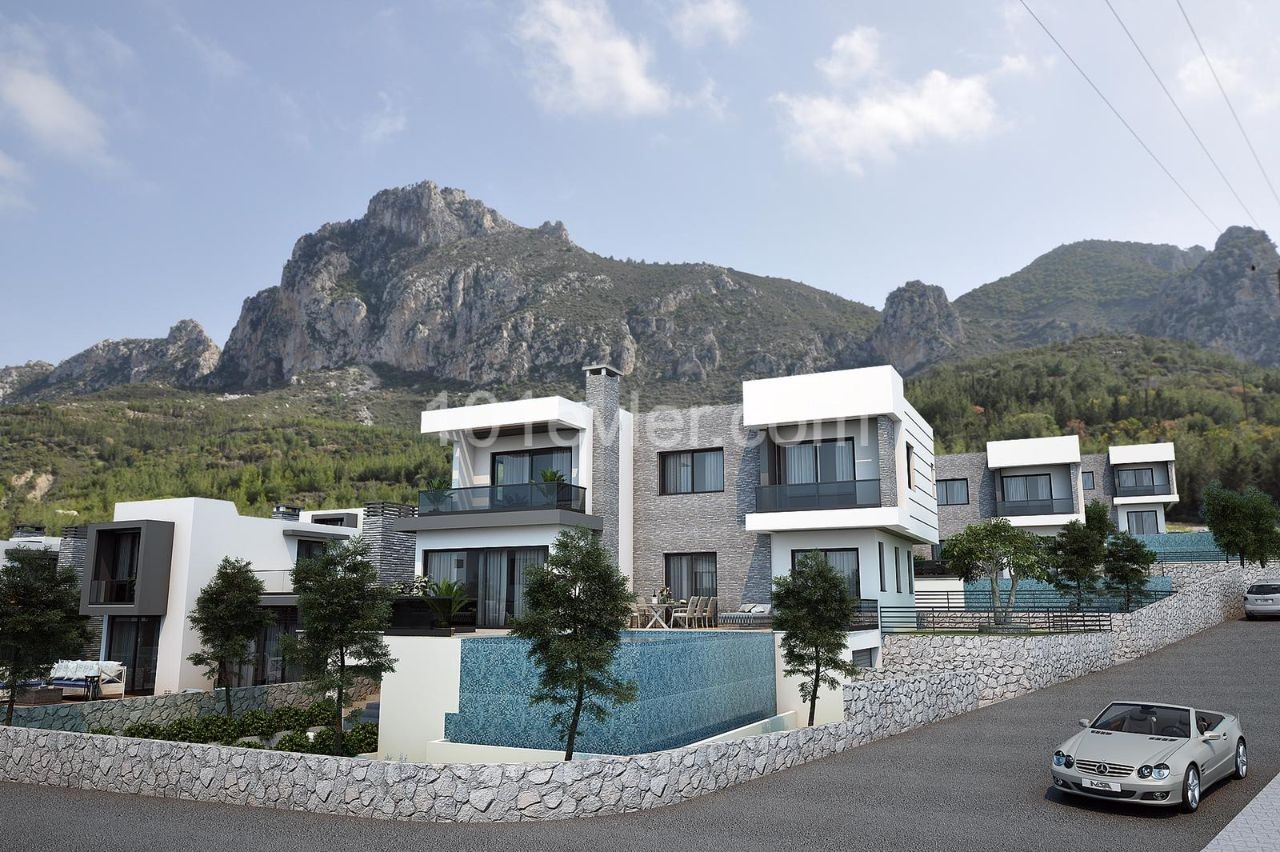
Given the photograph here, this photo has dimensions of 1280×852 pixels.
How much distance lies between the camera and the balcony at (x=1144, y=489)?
44.0 metres

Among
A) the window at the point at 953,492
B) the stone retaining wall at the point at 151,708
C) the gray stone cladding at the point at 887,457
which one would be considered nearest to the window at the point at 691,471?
the gray stone cladding at the point at 887,457

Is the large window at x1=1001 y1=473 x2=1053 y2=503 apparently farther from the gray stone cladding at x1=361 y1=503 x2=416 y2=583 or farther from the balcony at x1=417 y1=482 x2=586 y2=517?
the gray stone cladding at x1=361 y1=503 x2=416 y2=583

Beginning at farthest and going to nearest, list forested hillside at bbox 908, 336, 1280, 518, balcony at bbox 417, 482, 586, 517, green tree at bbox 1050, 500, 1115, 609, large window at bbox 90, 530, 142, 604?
forested hillside at bbox 908, 336, 1280, 518
large window at bbox 90, 530, 142, 604
green tree at bbox 1050, 500, 1115, 609
balcony at bbox 417, 482, 586, 517

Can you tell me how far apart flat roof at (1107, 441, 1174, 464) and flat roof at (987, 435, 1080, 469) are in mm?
5985

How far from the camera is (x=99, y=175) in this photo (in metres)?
30.2

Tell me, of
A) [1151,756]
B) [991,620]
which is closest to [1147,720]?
[1151,756]

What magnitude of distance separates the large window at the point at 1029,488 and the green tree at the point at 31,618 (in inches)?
1402

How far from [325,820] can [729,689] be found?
7.96 m

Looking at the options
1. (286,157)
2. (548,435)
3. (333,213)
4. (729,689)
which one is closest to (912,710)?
(729,689)

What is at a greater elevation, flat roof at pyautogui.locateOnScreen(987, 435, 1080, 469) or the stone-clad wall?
flat roof at pyautogui.locateOnScreen(987, 435, 1080, 469)

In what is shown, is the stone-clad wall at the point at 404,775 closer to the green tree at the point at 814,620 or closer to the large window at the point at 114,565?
the green tree at the point at 814,620

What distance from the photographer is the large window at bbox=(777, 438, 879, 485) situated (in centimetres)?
2222

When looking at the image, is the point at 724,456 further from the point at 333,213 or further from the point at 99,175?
the point at 333,213

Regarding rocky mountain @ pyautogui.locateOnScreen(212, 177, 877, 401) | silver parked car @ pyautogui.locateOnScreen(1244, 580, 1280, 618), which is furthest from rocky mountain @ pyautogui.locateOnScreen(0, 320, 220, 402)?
silver parked car @ pyautogui.locateOnScreen(1244, 580, 1280, 618)
